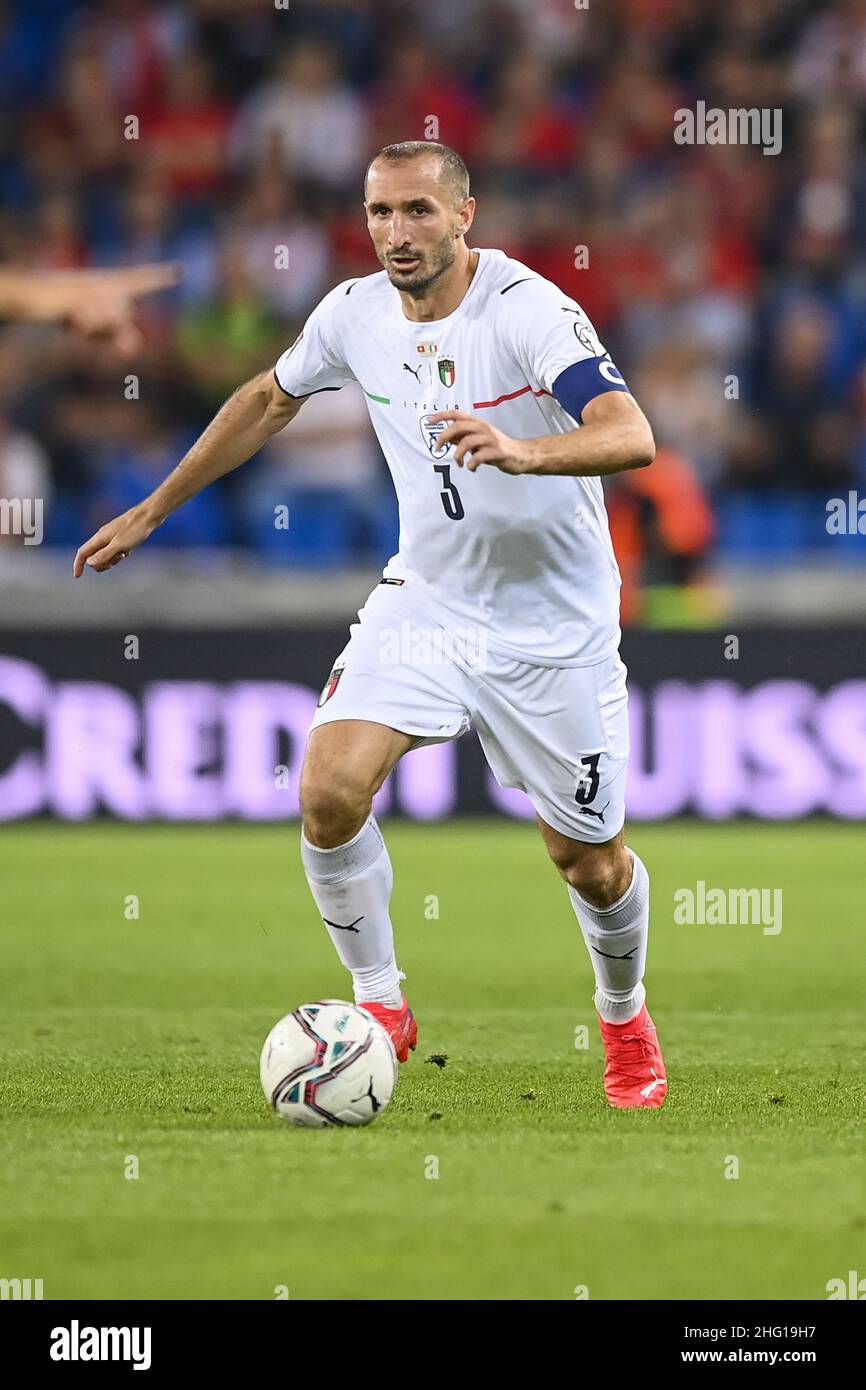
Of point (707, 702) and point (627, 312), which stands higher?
point (627, 312)

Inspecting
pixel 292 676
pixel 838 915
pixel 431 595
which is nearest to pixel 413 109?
pixel 292 676

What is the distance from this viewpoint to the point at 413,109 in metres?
15.5

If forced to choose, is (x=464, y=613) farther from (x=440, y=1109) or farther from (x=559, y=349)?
(x=440, y=1109)

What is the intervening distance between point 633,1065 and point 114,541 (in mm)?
1924

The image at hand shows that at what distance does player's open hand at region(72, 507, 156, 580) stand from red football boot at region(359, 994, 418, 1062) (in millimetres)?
1355

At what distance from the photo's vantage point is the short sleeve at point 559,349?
525 centimetres

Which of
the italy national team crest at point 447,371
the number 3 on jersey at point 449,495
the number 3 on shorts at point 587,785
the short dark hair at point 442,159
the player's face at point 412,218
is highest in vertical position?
the short dark hair at point 442,159

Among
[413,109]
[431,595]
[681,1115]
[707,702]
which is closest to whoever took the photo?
[681,1115]

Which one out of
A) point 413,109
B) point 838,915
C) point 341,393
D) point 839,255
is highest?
point 413,109

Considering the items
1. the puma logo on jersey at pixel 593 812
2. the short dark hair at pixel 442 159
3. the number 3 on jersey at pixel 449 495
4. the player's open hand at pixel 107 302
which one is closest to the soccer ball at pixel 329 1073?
the puma logo on jersey at pixel 593 812

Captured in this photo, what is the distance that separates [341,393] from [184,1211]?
9740mm

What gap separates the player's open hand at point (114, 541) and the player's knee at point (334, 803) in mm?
814

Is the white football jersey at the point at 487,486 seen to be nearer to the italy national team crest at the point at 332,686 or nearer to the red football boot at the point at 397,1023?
the italy national team crest at the point at 332,686

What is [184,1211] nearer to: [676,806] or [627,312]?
[676,806]
